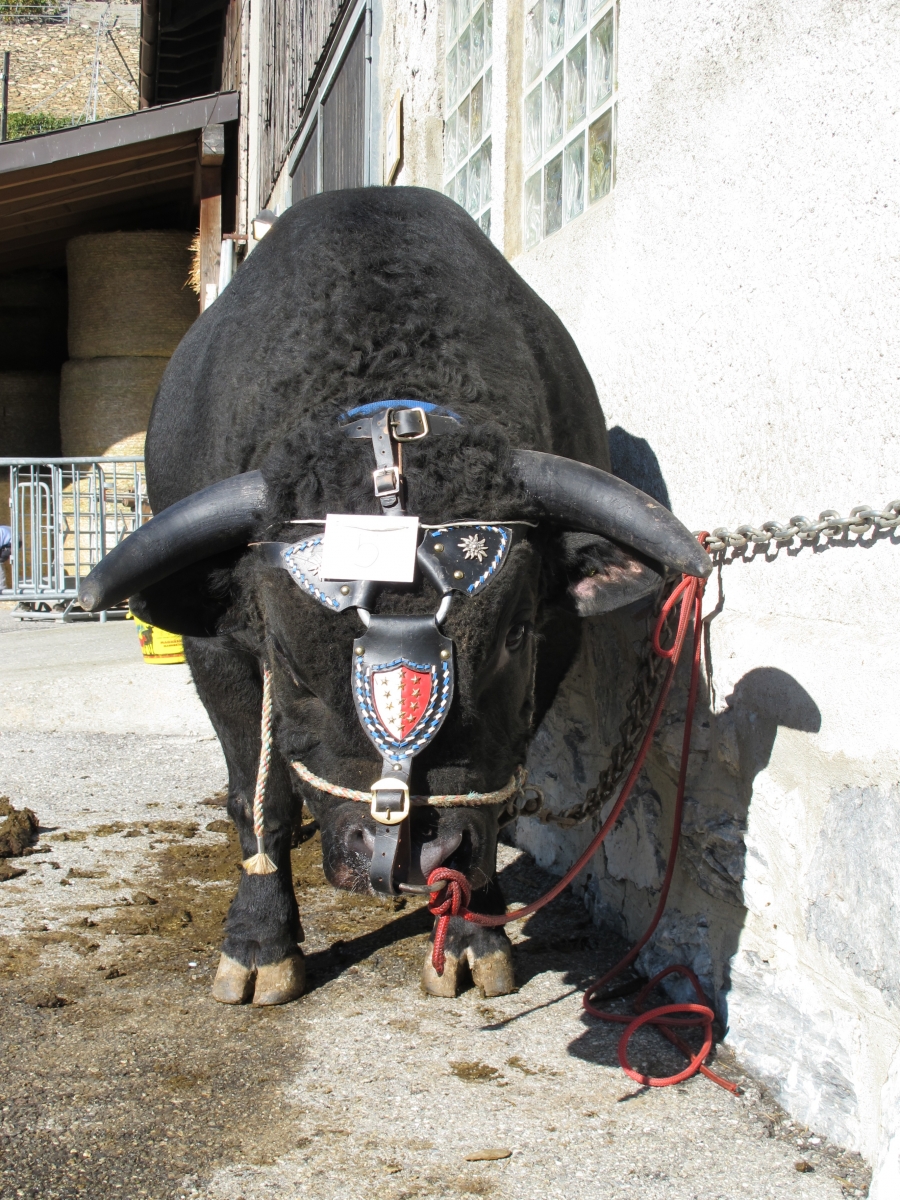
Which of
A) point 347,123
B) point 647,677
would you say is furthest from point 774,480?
point 347,123

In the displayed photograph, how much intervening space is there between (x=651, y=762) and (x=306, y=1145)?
1358 millimetres

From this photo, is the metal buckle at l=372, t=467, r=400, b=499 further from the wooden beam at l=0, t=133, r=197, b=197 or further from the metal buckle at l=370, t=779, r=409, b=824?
the wooden beam at l=0, t=133, r=197, b=197

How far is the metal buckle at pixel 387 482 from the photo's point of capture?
2.18 metres

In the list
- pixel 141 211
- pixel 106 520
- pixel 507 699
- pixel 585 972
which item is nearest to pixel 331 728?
pixel 507 699

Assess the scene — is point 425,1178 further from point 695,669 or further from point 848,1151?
point 695,669

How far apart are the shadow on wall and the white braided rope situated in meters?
0.57

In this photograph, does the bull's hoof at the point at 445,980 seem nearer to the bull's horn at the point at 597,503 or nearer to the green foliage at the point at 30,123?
the bull's horn at the point at 597,503

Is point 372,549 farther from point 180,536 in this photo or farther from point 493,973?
point 493,973

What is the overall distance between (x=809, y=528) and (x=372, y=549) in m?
0.91

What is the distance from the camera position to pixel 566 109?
395 cm

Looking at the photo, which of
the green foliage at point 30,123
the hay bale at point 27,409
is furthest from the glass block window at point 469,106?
the green foliage at point 30,123

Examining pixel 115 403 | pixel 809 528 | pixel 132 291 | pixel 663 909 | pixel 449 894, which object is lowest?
pixel 663 909

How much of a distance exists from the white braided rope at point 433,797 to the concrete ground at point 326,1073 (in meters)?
0.67

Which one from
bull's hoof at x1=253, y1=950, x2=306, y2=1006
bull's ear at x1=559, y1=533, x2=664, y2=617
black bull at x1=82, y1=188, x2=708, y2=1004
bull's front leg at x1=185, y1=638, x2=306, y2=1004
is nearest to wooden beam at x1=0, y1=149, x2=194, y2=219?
black bull at x1=82, y1=188, x2=708, y2=1004
